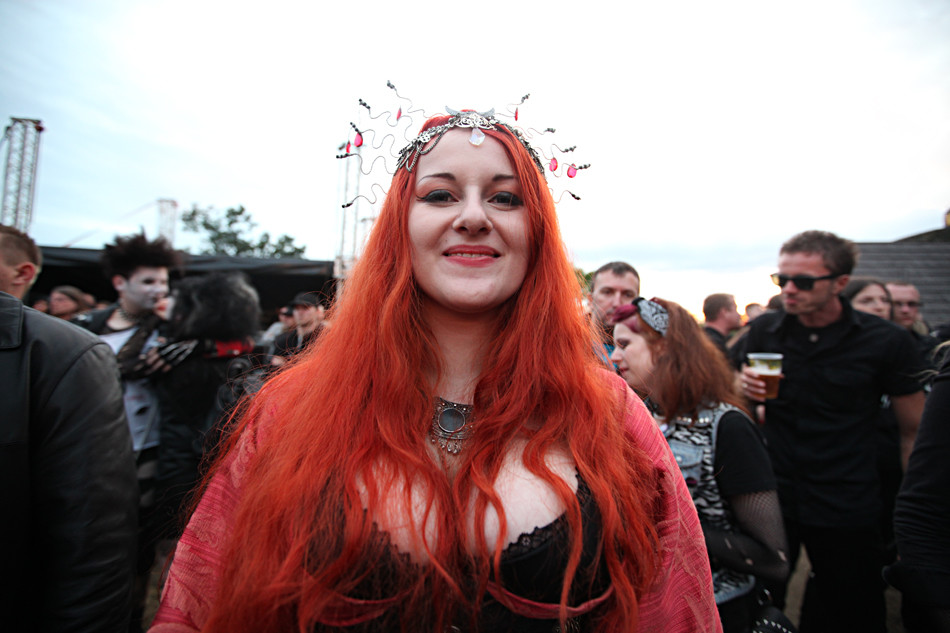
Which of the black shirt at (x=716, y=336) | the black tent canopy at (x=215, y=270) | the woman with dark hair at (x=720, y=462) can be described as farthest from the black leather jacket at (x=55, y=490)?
the black tent canopy at (x=215, y=270)

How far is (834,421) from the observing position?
8.75 ft

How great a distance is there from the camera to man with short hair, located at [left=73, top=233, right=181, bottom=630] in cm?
285

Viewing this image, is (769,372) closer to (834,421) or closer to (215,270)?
(834,421)

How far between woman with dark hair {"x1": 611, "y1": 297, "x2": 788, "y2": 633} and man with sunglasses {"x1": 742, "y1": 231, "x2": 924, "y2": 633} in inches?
33.4

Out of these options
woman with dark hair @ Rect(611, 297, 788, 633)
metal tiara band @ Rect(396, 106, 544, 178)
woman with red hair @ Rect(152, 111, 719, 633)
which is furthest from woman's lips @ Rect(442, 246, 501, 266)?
woman with dark hair @ Rect(611, 297, 788, 633)

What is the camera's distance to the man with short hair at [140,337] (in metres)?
2.85

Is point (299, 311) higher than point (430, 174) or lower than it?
lower

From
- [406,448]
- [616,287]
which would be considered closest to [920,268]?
[616,287]

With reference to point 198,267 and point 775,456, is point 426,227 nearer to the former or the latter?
point 775,456

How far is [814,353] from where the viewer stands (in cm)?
278

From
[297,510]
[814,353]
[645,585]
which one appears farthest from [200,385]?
[814,353]

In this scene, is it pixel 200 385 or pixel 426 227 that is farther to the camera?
pixel 200 385

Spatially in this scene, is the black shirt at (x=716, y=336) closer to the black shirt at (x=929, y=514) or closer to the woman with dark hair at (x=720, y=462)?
the woman with dark hair at (x=720, y=462)

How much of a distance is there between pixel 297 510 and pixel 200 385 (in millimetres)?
2407
